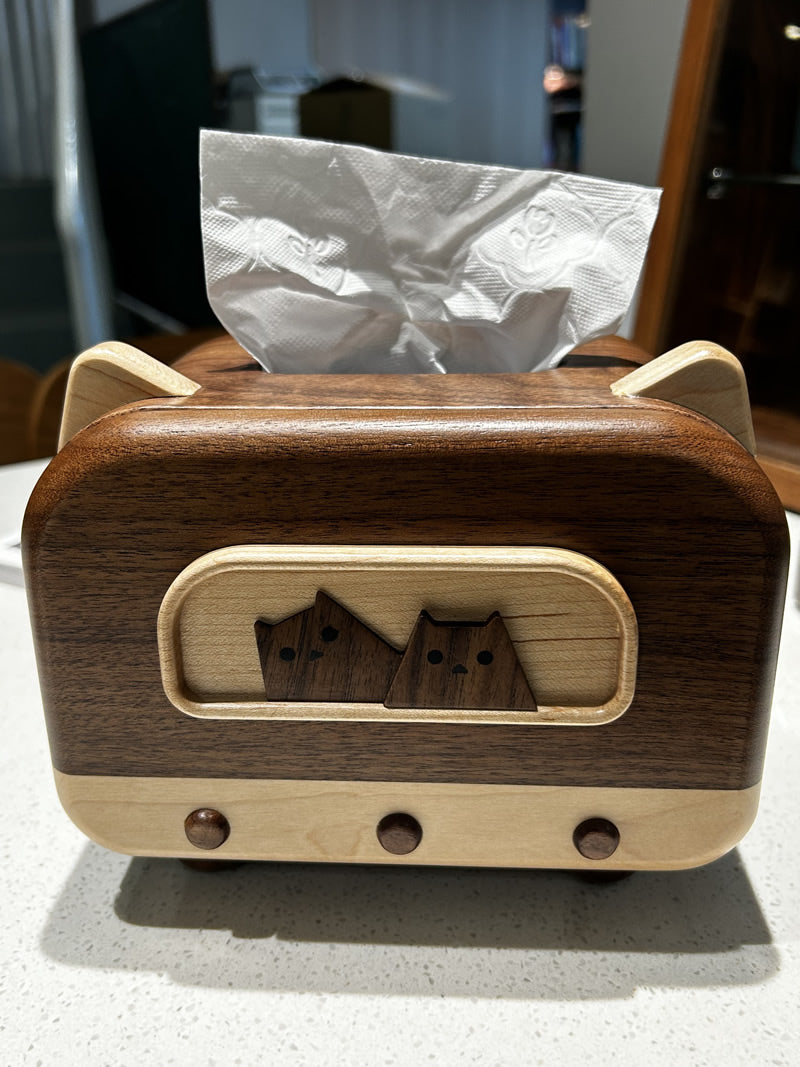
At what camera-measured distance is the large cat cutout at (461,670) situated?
0.38m

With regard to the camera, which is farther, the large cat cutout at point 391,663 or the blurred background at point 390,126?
the blurred background at point 390,126

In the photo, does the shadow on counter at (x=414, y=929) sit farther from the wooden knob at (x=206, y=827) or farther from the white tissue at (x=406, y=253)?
the white tissue at (x=406, y=253)

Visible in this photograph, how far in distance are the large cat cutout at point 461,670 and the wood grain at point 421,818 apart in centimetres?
5

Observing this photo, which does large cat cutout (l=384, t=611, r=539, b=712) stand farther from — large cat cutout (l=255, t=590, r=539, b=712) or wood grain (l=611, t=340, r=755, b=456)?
wood grain (l=611, t=340, r=755, b=456)

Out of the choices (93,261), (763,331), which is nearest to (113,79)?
(93,261)

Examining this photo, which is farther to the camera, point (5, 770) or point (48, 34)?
point (48, 34)

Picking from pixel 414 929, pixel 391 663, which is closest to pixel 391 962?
pixel 414 929

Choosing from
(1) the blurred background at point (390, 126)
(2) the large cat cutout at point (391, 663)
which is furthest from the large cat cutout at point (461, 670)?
(1) the blurred background at point (390, 126)

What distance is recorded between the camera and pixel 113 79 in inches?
80.4

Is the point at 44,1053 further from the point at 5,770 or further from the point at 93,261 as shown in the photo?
→ the point at 93,261

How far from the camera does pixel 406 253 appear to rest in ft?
1.65

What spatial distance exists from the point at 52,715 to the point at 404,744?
0.55ft

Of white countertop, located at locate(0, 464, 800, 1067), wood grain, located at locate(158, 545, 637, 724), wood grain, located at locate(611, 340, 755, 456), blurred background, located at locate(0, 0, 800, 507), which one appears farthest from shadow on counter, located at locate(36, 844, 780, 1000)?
blurred background, located at locate(0, 0, 800, 507)

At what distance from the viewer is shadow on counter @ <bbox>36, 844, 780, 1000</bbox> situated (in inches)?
16.1
